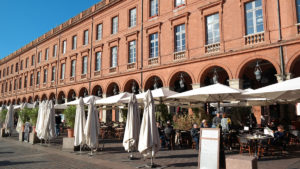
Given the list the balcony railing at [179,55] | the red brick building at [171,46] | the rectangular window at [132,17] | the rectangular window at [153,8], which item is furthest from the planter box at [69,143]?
the rectangular window at [132,17]

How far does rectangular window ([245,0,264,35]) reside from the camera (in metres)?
13.1

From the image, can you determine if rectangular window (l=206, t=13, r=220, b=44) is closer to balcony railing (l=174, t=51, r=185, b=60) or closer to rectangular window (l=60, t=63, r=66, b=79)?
balcony railing (l=174, t=51, r=185, b=60)

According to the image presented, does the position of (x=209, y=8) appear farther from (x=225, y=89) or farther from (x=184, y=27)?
(x=225, y=89)

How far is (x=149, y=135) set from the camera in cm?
691

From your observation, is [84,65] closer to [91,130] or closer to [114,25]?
[114,25]

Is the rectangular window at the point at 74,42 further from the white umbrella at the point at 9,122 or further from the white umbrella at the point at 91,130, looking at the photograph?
the white umbrella at the point at 91,130

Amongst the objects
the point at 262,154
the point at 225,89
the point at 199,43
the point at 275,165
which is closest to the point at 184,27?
the point at 199,43

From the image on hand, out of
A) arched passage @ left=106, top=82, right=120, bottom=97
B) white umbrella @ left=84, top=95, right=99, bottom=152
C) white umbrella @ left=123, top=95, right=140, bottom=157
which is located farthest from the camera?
arched passage @ left=106, top=82, right=120, bottom=97

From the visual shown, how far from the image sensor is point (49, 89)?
29.5 meters

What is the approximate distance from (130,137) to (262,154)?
474cm

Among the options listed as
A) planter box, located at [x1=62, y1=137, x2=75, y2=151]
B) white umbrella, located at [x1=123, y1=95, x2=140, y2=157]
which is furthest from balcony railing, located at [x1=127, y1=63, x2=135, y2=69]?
white umbrella, located at [x1=123, y1=95, x2=140, y2=157]

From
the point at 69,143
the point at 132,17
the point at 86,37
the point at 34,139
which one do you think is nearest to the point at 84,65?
the point at 86,37

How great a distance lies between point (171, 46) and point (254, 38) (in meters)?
5.80

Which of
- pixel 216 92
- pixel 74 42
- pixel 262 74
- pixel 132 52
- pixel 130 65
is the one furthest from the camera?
pixel 74 42
